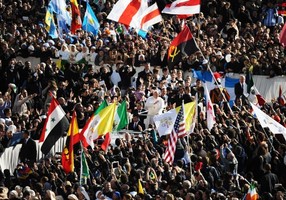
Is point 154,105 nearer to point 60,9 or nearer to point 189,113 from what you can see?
point 189,113

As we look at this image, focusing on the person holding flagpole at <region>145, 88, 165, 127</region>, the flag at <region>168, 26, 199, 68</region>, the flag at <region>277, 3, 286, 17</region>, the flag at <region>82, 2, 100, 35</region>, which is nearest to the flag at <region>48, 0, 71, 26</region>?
the flag at <region>82, 2, 100, 35</region>

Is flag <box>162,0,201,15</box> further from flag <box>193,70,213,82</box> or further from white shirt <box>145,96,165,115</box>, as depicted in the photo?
white shirt <box>145,96,165,115</box>

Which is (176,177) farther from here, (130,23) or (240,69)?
(240,69)

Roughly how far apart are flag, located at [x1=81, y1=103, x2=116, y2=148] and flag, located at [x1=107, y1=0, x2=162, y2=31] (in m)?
4.07

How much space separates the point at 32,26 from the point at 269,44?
8503 millimetres

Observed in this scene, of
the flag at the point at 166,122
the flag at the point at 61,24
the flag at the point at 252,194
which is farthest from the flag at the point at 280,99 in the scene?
the flag at the point at 252,194

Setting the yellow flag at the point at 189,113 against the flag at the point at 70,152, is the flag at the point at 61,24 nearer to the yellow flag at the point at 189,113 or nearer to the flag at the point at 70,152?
the flag at the point at 70,152

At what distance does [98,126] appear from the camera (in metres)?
33.8

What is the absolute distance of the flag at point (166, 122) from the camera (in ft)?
111

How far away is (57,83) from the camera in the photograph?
41531 mm

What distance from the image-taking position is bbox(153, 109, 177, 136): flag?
33719 millimetres

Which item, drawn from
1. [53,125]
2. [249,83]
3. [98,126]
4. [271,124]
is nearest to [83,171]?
[98,126]

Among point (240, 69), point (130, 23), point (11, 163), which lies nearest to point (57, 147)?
point (11, 163)

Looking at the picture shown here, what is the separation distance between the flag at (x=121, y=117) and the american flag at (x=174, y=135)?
2.64 metres
